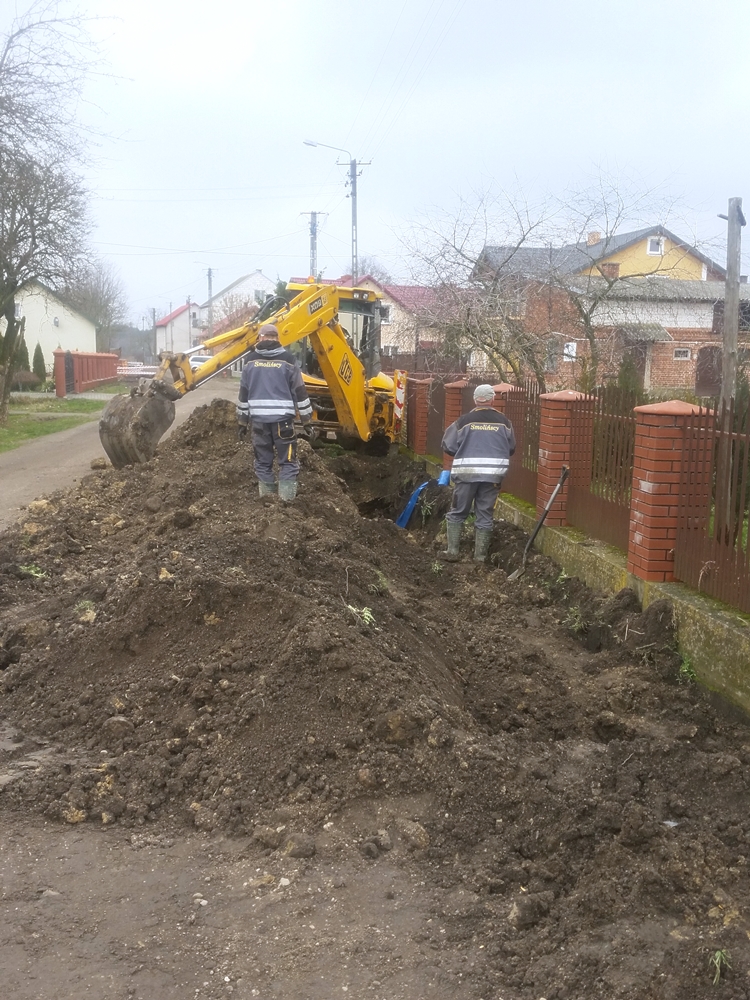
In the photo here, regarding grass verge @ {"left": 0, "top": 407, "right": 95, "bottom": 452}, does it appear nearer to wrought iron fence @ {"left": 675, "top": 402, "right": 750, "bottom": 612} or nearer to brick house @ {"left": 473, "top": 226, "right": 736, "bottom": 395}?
brick house @ {"left": 473, "top": 226, "right": 736, "bottom": 395}

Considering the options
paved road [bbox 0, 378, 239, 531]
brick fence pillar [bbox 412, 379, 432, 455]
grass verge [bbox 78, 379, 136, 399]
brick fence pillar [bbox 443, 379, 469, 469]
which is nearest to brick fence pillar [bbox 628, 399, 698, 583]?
brick fence pillar [bbox 443, 379, 469, 469]

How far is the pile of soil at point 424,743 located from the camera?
9.99 feet


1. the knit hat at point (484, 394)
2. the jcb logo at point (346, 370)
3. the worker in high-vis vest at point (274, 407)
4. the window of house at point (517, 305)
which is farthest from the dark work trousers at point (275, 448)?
the window of house at point (517, 305)

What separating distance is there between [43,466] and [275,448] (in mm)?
7763

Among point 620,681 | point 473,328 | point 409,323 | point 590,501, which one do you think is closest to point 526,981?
point 620,681

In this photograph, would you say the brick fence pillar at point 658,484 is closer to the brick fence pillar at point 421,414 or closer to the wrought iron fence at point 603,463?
the wrought iron fence at point 603,463

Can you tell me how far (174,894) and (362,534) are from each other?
573 centimetres

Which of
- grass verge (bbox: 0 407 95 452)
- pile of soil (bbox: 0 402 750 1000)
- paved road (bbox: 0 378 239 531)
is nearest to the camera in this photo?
pile of soil (bbox: 0 402 750 1000)

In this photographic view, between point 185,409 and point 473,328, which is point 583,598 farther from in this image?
point 185,409

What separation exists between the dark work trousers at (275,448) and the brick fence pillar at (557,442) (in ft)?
7.93

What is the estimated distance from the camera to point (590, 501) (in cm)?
758

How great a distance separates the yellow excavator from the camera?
10375mm

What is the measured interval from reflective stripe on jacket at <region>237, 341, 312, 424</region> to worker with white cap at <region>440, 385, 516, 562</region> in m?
1.58

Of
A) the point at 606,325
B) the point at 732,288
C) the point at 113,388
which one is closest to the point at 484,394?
the point at 732,288
